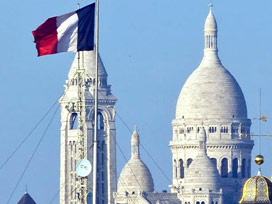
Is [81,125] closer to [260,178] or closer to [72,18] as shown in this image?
[72,18]

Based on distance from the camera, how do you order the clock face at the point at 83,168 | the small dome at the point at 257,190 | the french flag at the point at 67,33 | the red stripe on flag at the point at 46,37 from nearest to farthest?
the small dome at the point at 257,190 → the clock face at the point at 83,168 → the french flag at the point at 67,33 → the red stripe on flag at the point at 46,37

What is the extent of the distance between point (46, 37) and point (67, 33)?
82cm

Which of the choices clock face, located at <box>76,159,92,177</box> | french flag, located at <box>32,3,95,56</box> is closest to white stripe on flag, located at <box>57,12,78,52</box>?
french flag, located at <box>32,3,95,56</box>

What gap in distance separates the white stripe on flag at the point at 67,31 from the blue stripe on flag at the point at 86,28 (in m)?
0.15

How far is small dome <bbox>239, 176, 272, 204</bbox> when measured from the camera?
2176 inches

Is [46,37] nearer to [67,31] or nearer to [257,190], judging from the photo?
[67,31]

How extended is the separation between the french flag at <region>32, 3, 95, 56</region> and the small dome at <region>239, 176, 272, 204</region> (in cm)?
770

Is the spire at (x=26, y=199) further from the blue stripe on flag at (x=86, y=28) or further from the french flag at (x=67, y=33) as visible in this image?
the blue stripe on flag at (x=86, y=28)

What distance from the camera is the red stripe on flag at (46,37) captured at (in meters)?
61.8

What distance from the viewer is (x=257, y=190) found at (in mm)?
55719

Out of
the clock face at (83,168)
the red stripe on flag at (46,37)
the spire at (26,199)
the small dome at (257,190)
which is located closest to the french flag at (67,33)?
the red stripe on flag at (46,37)

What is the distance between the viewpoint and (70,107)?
63812 mm

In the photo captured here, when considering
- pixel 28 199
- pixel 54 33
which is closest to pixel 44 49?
pixel 54 33

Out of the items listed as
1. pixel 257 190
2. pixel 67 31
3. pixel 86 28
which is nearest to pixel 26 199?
pixel 67 31
